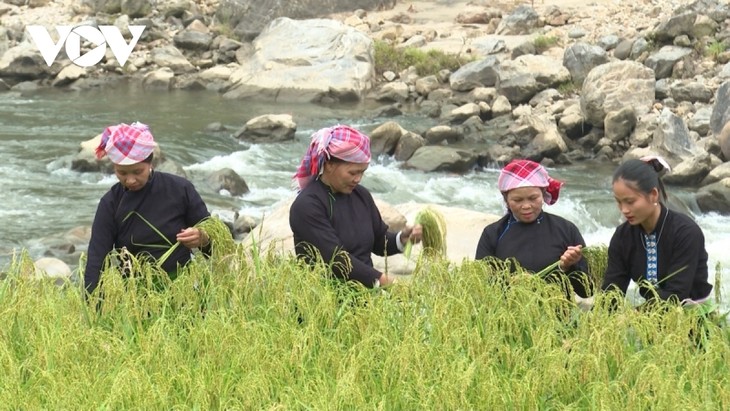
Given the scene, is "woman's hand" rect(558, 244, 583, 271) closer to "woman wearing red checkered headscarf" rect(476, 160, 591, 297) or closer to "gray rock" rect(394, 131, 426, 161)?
"woman wearing red checkered headscarf" rect(476, 160, 591, 297)

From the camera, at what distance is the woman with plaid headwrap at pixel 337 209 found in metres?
5.06

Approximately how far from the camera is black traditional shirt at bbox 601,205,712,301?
4.68 metres

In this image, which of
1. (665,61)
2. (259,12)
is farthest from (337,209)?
(259,12)

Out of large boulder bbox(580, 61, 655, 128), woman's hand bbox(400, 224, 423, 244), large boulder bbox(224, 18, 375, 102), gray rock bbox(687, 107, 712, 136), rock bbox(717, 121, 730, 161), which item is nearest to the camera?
woman's hand bbox(400, 224, 423, 244)

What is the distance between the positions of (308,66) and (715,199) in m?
8.54

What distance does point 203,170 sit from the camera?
1307 centimetres

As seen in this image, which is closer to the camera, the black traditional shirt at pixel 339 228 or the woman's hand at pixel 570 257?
the woman's hand at pixel 570 257

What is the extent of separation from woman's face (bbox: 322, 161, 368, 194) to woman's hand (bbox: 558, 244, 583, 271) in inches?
36.3

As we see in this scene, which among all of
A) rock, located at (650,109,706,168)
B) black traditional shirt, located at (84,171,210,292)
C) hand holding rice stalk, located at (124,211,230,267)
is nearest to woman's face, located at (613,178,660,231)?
hand holding rice stalk, located at (124,211,230,267)

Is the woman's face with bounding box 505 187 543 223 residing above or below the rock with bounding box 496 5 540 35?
above

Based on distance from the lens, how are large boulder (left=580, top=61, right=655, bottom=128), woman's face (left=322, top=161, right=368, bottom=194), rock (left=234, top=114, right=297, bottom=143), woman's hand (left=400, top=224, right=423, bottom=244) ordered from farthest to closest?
rock (left=234, top=114, right=297, bottom=143) → large boulder (left=580, top=61, right=655, bottom=128) → woman's hand (left=400, top=224, right=423, bottom=244) → woman's face (left=322, top=161, right=368, bottom=194)

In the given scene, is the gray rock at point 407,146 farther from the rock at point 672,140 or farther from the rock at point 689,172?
the rock at point 689,172

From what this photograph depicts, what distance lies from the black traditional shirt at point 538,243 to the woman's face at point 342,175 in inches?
24.9

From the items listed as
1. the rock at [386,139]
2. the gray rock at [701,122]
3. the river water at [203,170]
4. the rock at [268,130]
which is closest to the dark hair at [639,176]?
the river water at [203,170]
